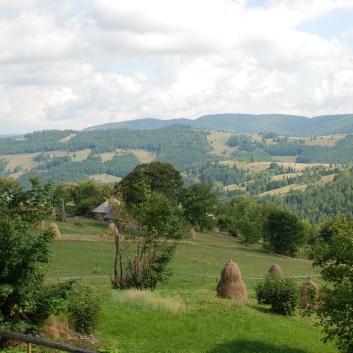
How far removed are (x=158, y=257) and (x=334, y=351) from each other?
15.1 m

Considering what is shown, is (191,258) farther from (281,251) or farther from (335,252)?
(335,252)

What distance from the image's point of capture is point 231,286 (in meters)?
29.8

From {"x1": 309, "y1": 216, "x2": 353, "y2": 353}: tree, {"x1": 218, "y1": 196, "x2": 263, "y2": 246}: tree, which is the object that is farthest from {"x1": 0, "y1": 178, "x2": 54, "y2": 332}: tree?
{"x1": 218, "y1": 196, "x2": 263, "y2": 246}: tree

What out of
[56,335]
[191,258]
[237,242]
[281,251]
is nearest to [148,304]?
[56,335]

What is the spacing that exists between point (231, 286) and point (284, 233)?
60.5 meters

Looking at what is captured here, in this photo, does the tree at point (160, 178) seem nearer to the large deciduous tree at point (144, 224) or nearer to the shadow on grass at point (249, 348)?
the large deciduous tree at point (144, 224)

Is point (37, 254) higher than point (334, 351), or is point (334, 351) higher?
point (37, 254)

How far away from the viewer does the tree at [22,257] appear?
1307 centimetres

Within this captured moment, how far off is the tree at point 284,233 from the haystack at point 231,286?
59856 mm

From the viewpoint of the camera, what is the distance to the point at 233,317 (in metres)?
22.7

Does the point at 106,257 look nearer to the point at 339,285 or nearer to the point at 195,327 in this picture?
the point at 195,327

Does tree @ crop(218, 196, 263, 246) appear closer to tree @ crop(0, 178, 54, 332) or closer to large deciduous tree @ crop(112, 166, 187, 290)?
large deciduous tree @ crop(112, 166, 187, 290)

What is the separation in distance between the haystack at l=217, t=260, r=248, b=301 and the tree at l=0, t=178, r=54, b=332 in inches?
679

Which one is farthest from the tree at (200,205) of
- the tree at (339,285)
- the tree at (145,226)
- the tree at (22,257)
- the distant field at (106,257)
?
the tree at (22,257)
